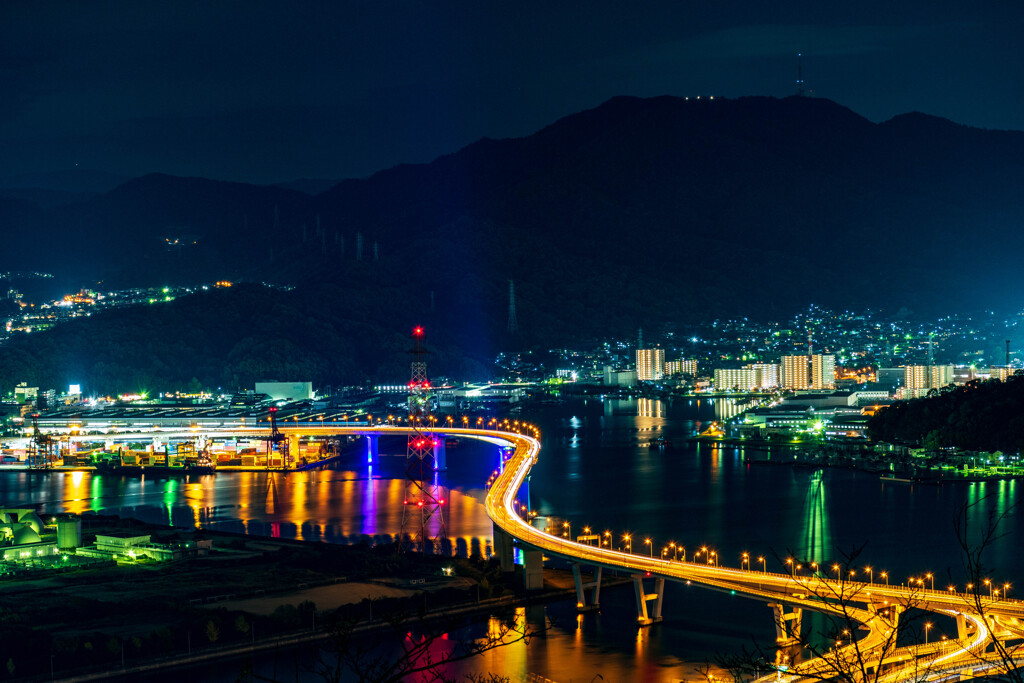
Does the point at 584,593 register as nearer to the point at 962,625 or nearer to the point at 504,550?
the point at 504,550

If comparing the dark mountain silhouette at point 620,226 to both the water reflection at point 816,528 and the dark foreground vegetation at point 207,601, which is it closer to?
the water reflection at point 816,528

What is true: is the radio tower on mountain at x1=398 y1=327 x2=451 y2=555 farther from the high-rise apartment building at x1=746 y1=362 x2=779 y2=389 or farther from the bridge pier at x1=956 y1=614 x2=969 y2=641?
the high-rise apartment building at x1=746 y1=362 x2=779 y2=389

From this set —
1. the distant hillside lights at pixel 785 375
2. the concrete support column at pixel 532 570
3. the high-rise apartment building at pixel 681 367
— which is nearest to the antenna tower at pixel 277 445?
the concrete support column at pixel 532 570

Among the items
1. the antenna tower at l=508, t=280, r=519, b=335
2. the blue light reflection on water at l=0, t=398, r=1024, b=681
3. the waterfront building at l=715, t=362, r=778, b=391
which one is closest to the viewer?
the blue light reflection on water at l=0, t=398, r=1024, b=681

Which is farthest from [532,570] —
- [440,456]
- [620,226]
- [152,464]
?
[620,226]

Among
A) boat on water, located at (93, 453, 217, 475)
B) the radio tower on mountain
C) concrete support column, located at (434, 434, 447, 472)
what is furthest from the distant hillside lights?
the radio tower on mountain

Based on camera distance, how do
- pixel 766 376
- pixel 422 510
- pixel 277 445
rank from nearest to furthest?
pixel 422 510 < pixel 277 445 < pixel 766 376
